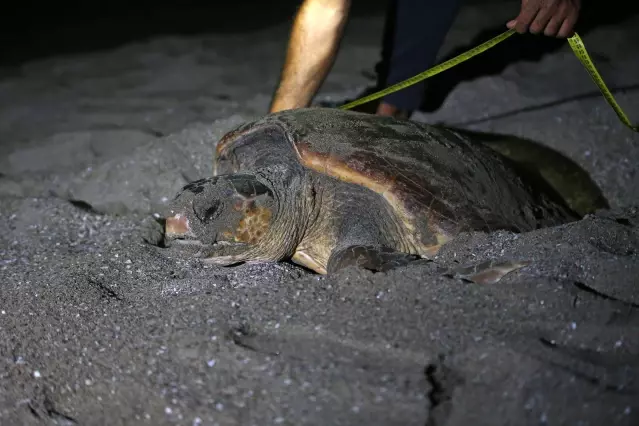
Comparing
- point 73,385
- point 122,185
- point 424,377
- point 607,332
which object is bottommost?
point 122,185

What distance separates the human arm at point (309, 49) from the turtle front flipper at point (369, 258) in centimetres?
128

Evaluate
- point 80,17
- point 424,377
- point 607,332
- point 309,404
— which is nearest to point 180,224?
point 309,404

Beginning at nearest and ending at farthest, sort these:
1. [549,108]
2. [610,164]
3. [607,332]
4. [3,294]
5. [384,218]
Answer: [607,332] < [3,294] < [384,218] < [610,164] < [549,108]

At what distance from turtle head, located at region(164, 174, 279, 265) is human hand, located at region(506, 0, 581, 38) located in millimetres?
1192

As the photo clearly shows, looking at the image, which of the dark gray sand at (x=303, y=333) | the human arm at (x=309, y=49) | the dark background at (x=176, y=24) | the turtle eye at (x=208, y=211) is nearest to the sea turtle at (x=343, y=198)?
the turtle eye at (x=208, y=211)

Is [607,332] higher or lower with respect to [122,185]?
higher

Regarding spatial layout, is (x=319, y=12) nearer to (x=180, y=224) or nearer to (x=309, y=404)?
(x=180, y=224)

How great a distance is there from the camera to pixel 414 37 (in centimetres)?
291

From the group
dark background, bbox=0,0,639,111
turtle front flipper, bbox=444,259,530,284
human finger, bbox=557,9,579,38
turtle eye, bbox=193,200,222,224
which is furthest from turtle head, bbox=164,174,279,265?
dark background, bbox=0,0,639,111

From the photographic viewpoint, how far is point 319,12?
2.54 metres

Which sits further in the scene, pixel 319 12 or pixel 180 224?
pixel 319 12

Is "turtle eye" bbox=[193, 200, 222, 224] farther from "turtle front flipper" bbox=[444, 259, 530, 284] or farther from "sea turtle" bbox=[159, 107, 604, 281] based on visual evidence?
"turtle front flipper" bbox=[444, 259, 530, 284]

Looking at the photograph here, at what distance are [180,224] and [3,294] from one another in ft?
2.01

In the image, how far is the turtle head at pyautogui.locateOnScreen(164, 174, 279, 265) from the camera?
1719mm
